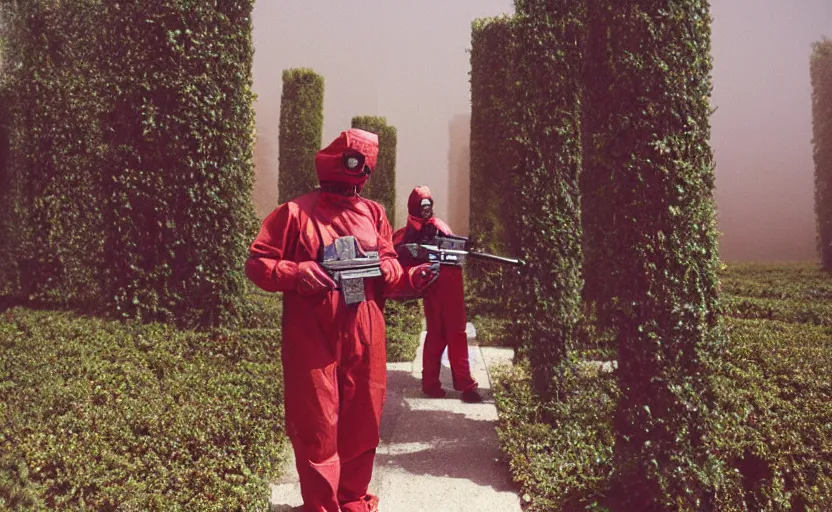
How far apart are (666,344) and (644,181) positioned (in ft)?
3.13

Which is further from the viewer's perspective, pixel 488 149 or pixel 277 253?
pixel 488 149

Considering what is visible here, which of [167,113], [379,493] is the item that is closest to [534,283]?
[379,493]

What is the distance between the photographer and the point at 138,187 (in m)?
7.07

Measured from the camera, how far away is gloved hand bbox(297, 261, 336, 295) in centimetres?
313

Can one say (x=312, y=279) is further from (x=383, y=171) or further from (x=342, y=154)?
(x=383, y=171)

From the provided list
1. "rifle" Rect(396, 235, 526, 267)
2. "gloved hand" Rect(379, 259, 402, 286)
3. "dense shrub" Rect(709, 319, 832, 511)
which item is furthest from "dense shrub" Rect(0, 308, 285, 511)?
"dense shrub" Rect(709, 319, 832, 511)

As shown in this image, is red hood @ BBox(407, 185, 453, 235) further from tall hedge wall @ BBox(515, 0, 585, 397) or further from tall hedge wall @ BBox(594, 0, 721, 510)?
tall hedge wall @ BBox(594, 0, 721, 510)

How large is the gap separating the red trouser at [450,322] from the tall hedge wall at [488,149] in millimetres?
4852

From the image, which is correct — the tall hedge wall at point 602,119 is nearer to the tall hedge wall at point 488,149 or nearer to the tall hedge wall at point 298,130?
the tall hedge wall at point 488,149

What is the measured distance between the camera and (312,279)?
10.3ft

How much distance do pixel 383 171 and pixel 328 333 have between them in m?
15.2

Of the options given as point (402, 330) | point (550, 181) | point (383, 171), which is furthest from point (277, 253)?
point (383, 171)

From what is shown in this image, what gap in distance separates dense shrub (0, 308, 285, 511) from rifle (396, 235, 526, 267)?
1.64m

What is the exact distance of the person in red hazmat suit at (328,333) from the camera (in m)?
3.22
